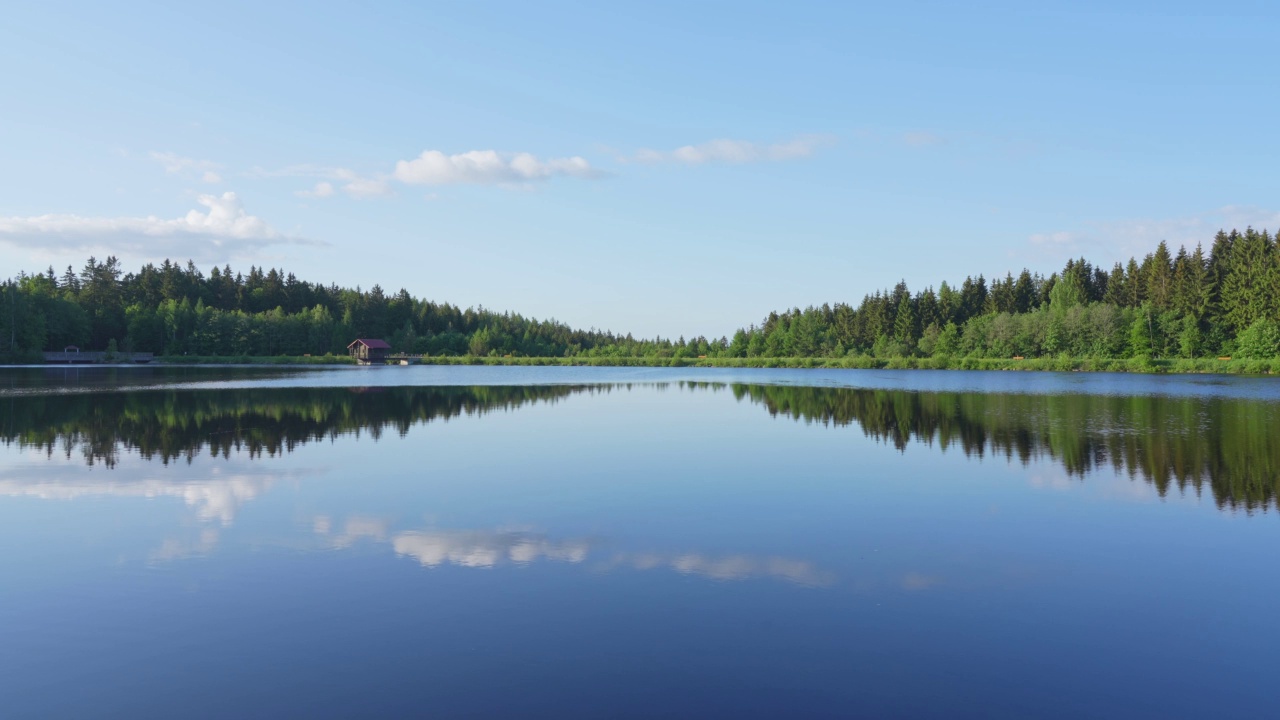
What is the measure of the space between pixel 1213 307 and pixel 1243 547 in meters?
86.4

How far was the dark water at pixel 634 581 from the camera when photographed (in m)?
6.24

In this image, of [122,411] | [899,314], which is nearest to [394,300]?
[899,314]

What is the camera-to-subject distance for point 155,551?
10.2 m

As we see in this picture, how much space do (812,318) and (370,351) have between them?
67.0 metres

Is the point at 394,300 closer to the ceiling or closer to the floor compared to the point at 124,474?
closer to the ceiling

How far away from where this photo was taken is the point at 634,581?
8953 mm

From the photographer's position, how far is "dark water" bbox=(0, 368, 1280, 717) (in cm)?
624

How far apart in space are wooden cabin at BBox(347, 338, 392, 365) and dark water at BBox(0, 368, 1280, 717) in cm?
Result: 10043

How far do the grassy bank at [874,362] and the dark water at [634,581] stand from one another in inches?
2639

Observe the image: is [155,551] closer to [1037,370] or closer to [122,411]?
[122,411]

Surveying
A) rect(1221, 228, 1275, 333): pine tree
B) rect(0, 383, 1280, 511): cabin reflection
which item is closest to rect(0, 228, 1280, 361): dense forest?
rect(1221, 228, 1275, 333): pine tree

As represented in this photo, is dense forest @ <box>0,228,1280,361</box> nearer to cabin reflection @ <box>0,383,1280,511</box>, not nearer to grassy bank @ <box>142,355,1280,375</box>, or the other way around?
grassy bank @ <box>142,355,1280,375</box>

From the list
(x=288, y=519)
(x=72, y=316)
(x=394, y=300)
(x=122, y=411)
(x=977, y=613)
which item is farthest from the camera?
(x=394, y=300)

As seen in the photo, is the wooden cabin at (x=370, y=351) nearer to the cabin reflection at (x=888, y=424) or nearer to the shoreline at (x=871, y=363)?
the shoreline at (x=871, y=363)
